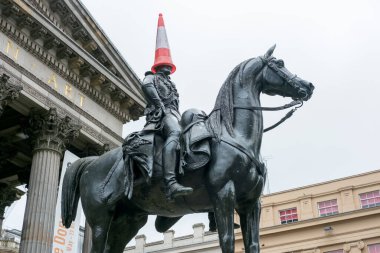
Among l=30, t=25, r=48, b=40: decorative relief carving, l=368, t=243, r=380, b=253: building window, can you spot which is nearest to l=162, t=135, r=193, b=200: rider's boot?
l=30, t=25, r=48, b=40: decorative relief carving

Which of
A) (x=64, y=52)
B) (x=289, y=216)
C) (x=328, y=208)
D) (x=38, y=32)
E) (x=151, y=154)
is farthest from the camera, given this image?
(x=289, y=216)

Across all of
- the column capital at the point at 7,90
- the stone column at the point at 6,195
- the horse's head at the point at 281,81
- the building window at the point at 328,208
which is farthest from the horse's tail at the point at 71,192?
the building window at the point at 328,208

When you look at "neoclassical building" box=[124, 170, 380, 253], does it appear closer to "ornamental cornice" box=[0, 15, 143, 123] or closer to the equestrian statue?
"ornamental cornice" box=[0, 15, 143, 123]

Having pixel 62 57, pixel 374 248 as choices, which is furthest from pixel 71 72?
pixel 374 248

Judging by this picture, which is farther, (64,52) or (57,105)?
(64,52)

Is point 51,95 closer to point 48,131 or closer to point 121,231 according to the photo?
point 48,131

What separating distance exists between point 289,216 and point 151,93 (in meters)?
32.7

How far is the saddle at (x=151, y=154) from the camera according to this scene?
5.58 metres

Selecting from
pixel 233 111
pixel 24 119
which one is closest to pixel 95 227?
pixel 233 111

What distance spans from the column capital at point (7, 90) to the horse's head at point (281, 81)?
49.0ft

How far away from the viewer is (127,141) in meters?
6.01

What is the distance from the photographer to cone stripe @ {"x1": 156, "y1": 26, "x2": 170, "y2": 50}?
6713 millimetres

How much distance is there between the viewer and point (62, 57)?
22.9 metres

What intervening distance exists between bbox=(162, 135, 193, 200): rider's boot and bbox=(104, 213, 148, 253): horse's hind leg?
1033 mm
